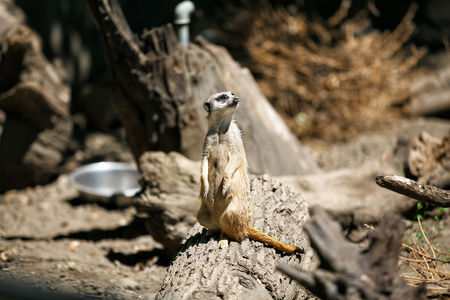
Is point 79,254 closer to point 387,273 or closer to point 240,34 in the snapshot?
point 387,273

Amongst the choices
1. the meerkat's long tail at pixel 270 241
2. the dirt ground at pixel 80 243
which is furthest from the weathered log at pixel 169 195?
the meerkat's long tail at pixel 270 241

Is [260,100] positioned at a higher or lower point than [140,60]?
lower

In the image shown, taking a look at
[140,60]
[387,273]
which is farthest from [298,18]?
[387,273]

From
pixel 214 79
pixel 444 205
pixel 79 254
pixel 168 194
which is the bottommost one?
pixel 79 254

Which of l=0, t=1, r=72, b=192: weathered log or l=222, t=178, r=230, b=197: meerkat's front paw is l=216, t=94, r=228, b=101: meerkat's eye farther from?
l=0, t=1, r=72, b=192: weathered log

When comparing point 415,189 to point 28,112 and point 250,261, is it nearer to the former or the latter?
point 250,261

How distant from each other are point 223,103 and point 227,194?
1.55 ft

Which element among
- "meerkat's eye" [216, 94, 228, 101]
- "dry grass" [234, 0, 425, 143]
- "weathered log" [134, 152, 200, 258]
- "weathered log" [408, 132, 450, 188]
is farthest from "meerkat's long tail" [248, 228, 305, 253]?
"dry grass" [234, 0, 425, 143]

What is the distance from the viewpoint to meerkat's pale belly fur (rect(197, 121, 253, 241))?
230 cm

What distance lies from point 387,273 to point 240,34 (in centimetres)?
537

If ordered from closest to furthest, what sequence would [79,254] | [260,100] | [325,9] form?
[79,254]
[260,100]
[325,9]

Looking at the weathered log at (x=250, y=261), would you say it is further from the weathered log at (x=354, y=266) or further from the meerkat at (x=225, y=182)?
the weathered log at (x=354, y=266)

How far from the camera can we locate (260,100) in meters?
4.15

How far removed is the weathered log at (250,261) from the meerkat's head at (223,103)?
0.67 m
